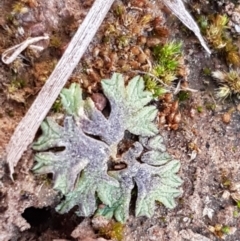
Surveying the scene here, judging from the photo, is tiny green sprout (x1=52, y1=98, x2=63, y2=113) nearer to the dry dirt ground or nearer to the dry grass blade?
→ the dry dirt ground

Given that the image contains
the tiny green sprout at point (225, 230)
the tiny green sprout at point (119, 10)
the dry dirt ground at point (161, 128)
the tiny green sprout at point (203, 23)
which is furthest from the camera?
the tiny green sprout at point (203, 23)

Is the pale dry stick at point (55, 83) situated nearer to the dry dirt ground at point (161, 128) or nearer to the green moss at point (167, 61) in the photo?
the dry dirt ground at point (161, 128)

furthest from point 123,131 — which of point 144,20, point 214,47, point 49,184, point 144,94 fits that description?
point 214,47

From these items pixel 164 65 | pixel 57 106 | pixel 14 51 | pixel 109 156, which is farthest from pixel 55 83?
pixel 164 65

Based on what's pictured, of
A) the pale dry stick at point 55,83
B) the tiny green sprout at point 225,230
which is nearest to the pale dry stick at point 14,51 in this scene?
the pale dry stick at point 55,83

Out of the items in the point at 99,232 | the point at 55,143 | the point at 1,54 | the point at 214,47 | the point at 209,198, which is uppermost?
the point at 1,54

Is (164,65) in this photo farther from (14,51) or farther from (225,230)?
(225,230)

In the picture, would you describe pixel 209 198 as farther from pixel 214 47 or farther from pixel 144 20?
pixel 144 20
